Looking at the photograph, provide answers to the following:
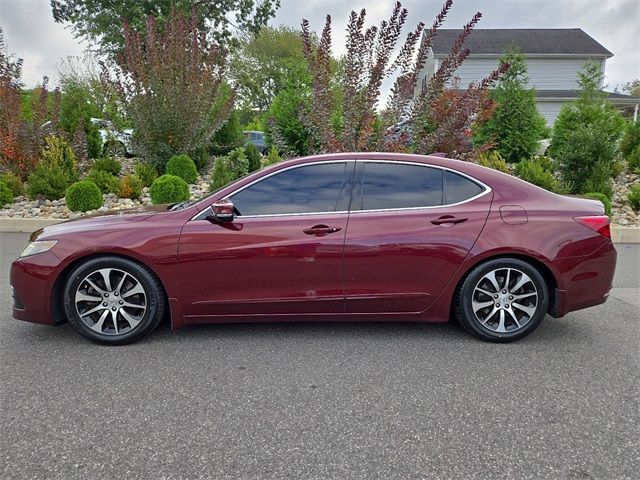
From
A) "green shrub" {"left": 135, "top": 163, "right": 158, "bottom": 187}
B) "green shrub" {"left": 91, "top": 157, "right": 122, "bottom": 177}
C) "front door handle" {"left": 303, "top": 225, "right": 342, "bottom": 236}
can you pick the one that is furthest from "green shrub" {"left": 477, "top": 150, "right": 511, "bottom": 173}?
"green shrub" {"left": 91, "top": 157, "right": 122, "bottom": 177}

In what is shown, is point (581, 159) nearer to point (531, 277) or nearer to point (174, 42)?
point (531, 277)

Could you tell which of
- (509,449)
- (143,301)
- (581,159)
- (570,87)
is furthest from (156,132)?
(570,87)

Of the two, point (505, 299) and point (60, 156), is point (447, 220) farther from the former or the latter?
point (60, 156)

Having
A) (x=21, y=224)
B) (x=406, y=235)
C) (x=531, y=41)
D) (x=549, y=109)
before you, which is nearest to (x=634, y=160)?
→ (x=406, y=235)

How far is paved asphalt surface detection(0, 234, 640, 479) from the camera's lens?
2.17 metres

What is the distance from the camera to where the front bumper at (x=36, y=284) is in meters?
3.45

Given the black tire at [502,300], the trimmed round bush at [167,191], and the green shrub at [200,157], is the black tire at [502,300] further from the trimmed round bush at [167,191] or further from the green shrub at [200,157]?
the green shrub at [200,157]

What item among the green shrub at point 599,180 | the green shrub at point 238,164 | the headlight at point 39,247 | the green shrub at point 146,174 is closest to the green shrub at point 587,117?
the green shrub at point 599,180

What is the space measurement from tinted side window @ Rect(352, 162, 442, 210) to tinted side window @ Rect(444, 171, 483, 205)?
0.06 m

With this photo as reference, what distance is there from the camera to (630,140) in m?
11.8

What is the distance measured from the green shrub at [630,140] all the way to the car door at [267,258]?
11701 mm

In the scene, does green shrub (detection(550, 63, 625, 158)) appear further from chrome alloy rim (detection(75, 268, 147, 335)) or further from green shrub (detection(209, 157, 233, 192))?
chrome alloy rim (detection(75, 268, 147, 335))

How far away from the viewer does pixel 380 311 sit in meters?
3.59

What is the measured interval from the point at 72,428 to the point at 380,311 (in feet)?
7.25
